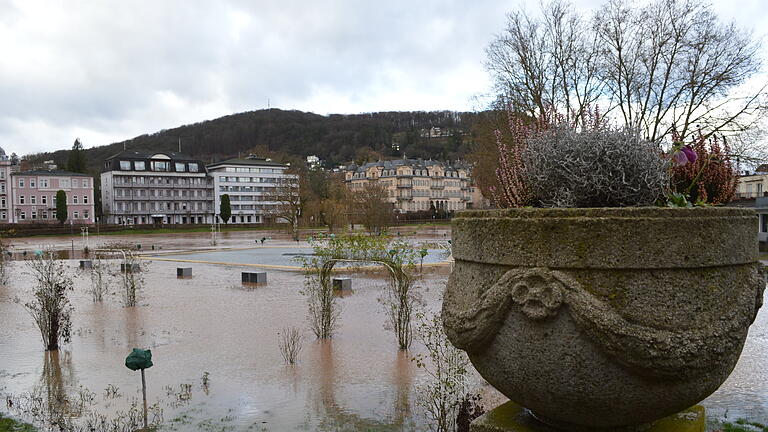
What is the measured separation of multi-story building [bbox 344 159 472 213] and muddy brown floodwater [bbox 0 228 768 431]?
334 feet

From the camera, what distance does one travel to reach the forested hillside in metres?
151

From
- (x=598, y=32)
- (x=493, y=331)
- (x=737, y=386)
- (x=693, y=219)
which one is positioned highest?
(x=598, y=32)

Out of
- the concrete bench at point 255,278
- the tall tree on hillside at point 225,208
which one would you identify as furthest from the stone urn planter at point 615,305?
the tall tree on hillside at point 225,208

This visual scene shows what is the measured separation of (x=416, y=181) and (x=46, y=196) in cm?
6243

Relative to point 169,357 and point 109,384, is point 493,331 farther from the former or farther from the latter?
point 169,357

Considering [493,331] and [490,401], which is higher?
[493,331]

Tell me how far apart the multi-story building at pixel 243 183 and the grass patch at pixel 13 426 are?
100315 millimetres

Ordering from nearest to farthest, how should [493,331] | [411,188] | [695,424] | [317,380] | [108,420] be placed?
[493,331], [695,424], [108,420], [317,380], [411,188]

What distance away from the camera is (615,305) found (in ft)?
10.0

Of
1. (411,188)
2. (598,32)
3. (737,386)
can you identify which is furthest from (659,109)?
(411,188)

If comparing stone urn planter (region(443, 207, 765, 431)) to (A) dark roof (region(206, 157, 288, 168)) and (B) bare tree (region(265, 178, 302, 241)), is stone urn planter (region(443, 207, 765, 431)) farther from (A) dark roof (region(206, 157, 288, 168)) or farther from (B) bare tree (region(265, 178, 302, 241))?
(A) dark roof (region(206, 157, 288, 168))

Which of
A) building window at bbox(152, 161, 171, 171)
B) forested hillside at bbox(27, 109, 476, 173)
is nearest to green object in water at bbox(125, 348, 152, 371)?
building window at bbox(152, 161, 171, 171)

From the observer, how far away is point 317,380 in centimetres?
818

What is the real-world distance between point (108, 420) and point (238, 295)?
10.5m
